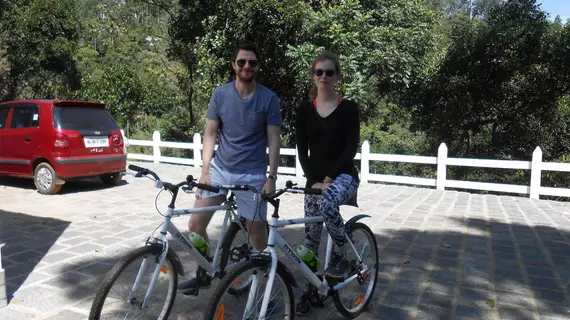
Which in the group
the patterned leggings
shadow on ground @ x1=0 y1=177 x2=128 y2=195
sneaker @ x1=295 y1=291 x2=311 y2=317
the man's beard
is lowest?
sneaker @ x1=295 y1=291 x2=311 y2=317

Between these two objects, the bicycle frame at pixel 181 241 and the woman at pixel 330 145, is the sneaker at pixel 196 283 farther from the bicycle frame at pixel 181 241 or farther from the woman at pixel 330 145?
the woman at pixel 330 145

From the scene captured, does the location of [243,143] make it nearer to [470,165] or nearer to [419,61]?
[470,165]

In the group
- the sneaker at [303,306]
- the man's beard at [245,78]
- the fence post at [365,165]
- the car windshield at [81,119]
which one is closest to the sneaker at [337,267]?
the sneaker at [303,306]

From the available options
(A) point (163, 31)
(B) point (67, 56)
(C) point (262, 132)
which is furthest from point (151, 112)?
(C) point (262, 132)

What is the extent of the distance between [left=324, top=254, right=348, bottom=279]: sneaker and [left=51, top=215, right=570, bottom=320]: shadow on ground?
0.52m

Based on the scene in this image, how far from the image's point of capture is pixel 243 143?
3268mm

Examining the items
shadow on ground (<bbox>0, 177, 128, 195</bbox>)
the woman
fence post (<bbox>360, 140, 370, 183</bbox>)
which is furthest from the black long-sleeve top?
fence post (<bbox>360, 140, 370, 183</bbox>)

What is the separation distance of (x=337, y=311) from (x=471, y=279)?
5.19 ft

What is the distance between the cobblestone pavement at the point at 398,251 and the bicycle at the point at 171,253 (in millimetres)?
624

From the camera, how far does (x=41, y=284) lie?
4.03m

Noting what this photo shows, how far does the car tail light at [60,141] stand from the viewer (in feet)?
26.6

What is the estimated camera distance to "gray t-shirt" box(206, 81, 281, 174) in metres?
3.22

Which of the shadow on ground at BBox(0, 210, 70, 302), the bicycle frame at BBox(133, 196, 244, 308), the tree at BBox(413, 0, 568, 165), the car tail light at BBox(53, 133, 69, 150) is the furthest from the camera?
the tree at BBox(413, 0, 568, 165)

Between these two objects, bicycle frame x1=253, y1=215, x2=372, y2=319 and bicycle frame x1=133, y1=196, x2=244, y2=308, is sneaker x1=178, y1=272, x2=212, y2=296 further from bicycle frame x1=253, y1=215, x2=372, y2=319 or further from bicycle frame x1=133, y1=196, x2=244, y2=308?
bicycle frame x1=253, y1=215, x2=372, y2=319
